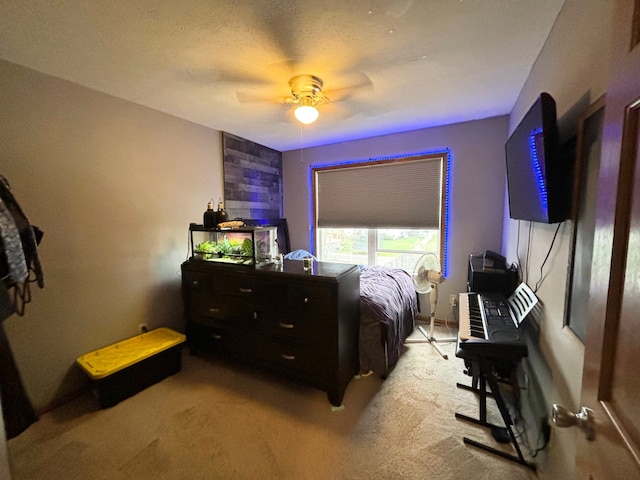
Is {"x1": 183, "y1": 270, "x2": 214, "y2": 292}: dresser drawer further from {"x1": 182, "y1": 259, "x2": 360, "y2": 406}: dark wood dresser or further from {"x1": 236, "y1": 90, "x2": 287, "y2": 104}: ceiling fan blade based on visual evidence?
{"x1": 236, "y1": 90, "x2": 287, "y2": 104}: ceiling fan blade

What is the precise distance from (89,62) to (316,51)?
4.99 feet

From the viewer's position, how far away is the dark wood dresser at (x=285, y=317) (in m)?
1.81

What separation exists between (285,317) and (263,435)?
74 centimetres

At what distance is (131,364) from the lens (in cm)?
196

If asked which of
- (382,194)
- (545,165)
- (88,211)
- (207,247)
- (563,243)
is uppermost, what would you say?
(382,194)

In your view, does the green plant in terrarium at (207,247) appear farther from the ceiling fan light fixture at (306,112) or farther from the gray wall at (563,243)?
the gray wall at (563,243)

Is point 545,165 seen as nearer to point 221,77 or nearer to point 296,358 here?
point 296,358

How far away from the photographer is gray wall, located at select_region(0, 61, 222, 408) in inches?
68.9

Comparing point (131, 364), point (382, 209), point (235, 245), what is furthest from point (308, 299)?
point (382, 209)

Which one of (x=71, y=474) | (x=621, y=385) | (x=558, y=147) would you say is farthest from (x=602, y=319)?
(x=71, y=474)

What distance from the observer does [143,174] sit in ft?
7.79

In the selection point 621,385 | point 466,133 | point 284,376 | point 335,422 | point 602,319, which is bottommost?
point 335,422

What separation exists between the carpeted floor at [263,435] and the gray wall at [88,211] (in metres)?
0.54

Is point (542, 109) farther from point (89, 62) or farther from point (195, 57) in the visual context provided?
point (89, 62)
